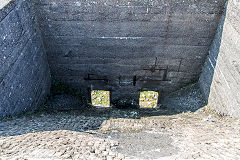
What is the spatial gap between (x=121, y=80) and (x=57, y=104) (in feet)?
7.23

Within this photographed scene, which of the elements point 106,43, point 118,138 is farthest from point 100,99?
point 118,138

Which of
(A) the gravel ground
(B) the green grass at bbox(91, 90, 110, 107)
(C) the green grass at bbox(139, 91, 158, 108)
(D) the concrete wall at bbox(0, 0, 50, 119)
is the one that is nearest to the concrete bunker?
(D) the concrete wall at bbox(0, 0, 50, 119)

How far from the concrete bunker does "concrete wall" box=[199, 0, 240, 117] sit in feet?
0.16

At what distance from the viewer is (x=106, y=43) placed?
6012 mm

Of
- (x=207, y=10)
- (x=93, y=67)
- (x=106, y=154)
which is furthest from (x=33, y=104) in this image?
(x=207, y=10)

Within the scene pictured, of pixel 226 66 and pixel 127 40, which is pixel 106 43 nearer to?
pixel 127 40

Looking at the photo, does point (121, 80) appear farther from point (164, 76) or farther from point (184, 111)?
point (184, 111)

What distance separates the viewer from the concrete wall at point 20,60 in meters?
4.04

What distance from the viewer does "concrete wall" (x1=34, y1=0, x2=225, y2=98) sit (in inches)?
213

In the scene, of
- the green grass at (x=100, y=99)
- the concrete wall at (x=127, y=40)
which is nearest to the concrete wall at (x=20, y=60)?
the concrete wall at (x=127, y=40)

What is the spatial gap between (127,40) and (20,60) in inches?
113

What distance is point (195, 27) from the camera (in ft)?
18.8

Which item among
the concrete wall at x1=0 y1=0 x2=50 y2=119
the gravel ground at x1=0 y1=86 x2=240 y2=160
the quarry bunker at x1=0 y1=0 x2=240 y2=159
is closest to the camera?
the gravel ground at x1=0 y1=86 x2=240 y2=160

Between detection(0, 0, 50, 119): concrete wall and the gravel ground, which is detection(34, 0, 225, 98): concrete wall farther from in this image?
the gravel ground
